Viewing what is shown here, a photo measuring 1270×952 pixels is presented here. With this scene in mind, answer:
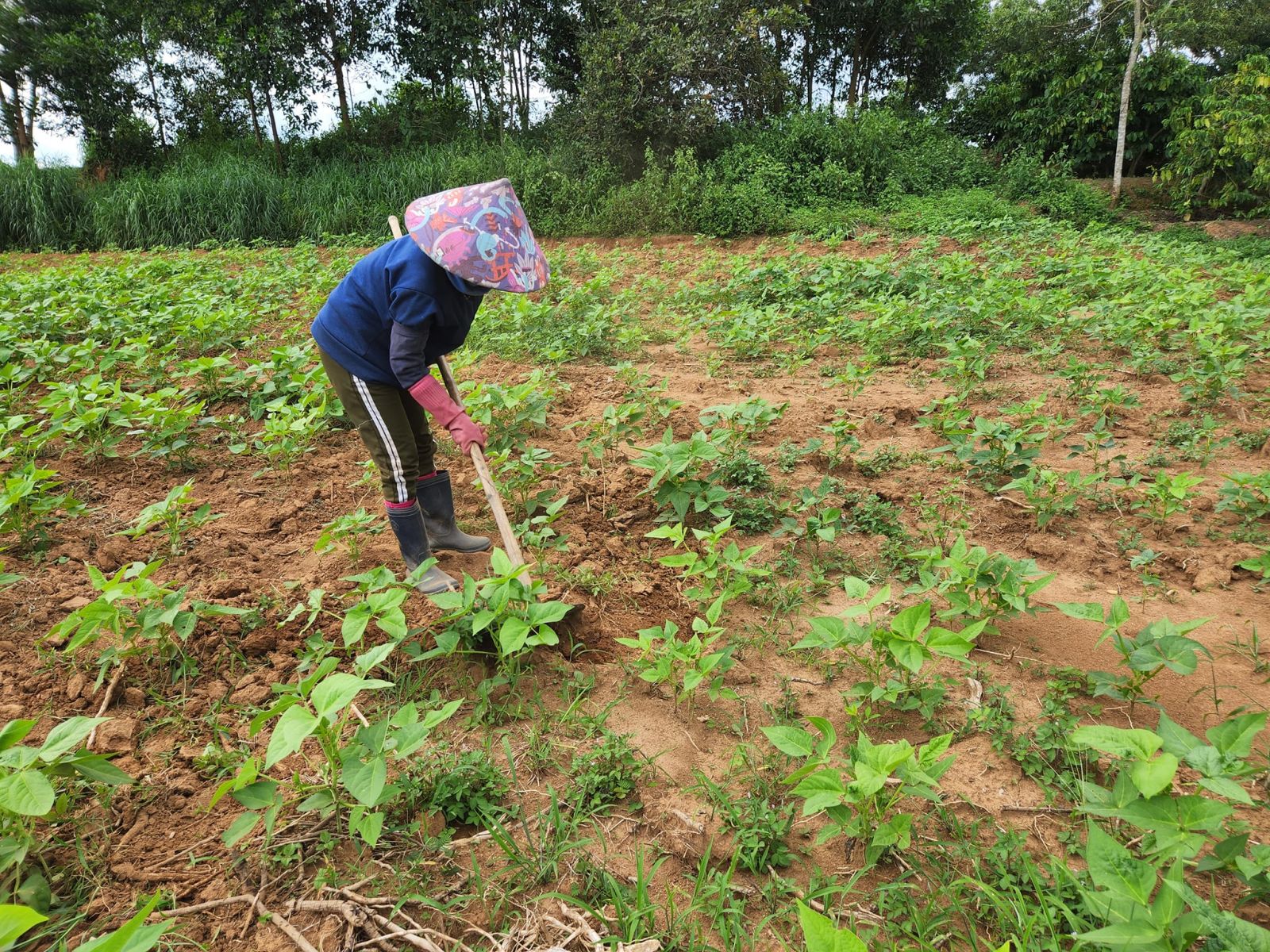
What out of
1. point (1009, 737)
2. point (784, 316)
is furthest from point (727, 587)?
point (784, 316)

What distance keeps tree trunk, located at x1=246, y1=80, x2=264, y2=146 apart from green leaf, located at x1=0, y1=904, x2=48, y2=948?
59.0 feet

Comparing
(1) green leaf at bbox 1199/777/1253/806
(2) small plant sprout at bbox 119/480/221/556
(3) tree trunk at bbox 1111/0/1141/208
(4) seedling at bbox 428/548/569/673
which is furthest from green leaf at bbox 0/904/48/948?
(3) tree trunk at bbox 1111/0/1141/208

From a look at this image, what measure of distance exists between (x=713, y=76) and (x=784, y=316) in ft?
27.5

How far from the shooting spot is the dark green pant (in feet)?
8.96

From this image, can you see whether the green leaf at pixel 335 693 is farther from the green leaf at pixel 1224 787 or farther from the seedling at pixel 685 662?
the green leaf at pixel 1224 787

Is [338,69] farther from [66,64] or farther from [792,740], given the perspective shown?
[792,740]

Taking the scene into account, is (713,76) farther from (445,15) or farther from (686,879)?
(686,879)

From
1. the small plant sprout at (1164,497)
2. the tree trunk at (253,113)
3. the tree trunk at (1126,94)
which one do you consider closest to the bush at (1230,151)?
the tree trunk at (1126,94)

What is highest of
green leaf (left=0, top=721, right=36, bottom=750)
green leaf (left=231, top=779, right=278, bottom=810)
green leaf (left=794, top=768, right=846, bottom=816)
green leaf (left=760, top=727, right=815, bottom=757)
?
green leaf (left=0, top=721, right=36, bottom=750)

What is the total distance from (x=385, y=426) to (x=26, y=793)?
156 centimetres

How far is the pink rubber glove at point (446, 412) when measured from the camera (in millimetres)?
2496

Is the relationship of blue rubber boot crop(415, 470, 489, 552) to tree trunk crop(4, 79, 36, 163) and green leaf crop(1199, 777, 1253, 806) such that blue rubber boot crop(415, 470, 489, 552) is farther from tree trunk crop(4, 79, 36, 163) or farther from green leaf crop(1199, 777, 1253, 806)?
tree trunk crop(4, 79, 36, 163)

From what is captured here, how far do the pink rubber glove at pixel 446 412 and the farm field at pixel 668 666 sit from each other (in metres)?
0.50

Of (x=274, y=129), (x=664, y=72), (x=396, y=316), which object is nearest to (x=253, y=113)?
(x=274, y=129)
